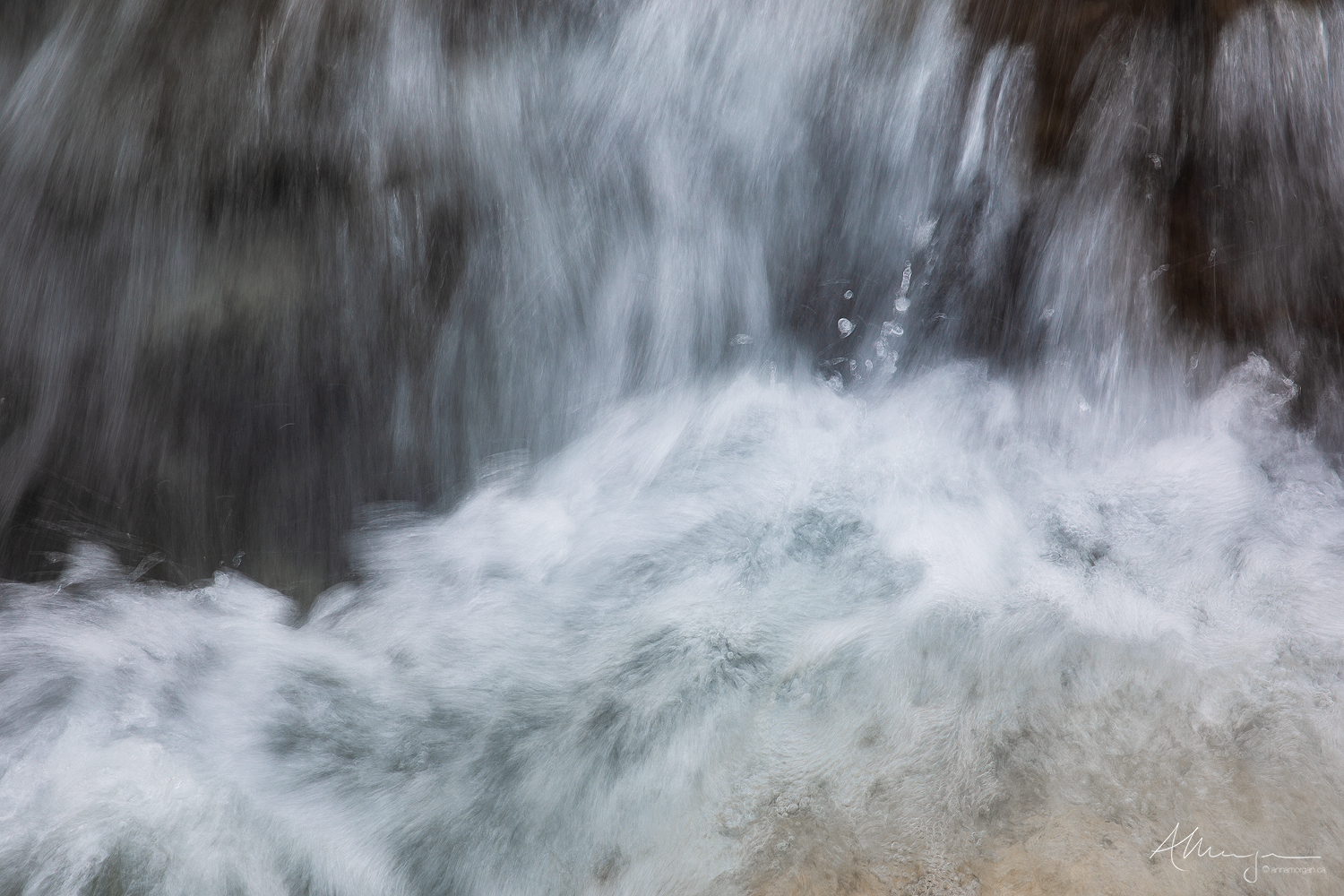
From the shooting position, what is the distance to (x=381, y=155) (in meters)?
2.84

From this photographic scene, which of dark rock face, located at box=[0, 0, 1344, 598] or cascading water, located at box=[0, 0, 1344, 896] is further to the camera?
dark rock face, located at box=[0, 0, 1344, 598]

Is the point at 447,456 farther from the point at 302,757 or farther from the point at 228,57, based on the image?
the point at 228,57

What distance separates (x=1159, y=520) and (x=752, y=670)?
57.8 inches
